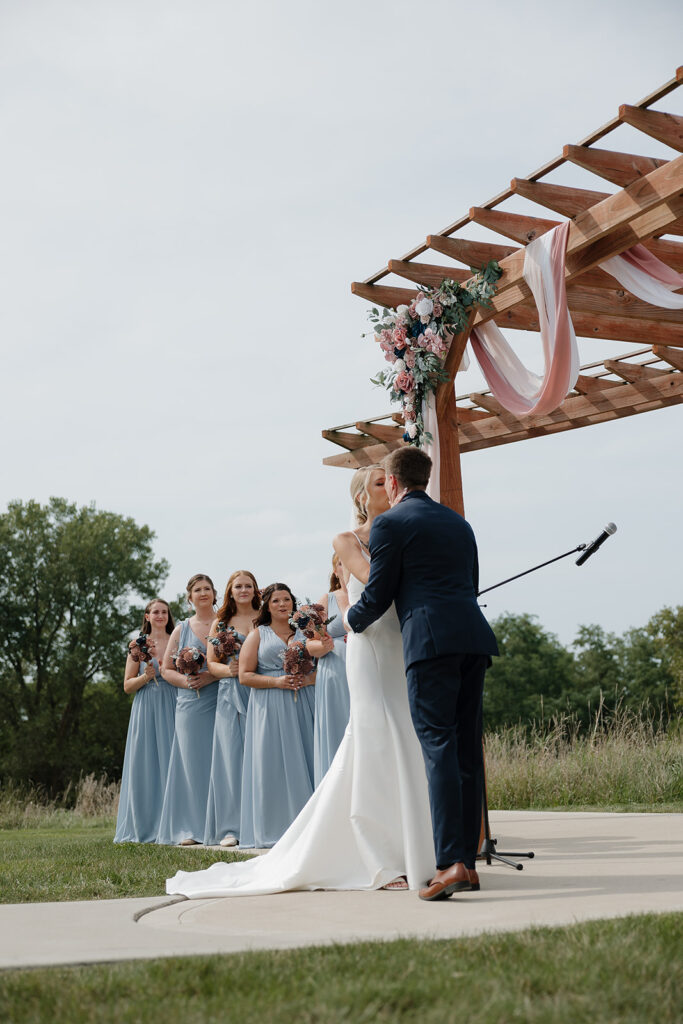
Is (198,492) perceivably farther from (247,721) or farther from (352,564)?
(352,564)

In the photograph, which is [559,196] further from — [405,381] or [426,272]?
[405,381]

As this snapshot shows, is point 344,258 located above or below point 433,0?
below

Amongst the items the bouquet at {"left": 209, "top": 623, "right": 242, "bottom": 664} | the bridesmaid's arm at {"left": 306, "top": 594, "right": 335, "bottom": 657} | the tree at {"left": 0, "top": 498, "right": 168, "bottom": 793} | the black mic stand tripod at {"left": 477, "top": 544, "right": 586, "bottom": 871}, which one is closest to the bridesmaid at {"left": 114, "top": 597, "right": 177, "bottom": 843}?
the bouquet at {"left": 209, "top": 623, "right": 242, "bottom": 664}

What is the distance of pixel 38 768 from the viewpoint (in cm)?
3450

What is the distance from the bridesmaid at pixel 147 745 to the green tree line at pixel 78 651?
2585cm

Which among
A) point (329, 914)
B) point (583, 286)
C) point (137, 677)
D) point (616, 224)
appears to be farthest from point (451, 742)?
point (137, 677)

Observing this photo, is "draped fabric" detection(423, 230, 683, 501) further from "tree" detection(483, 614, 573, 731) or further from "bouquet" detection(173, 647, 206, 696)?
"tree" detection(483, 614, 573, 731)

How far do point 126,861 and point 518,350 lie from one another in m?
4.64

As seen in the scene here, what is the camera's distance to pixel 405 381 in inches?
321

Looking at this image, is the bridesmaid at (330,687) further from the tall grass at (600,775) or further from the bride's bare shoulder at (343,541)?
the tall grass at (600,775)

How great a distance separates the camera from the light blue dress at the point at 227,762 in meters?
8.88

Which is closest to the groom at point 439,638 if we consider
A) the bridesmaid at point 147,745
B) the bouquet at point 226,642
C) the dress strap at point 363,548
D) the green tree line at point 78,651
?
the dress strap at point 363,548

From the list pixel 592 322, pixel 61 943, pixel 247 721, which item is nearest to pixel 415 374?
pixel 592 322

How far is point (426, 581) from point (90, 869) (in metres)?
3.07
